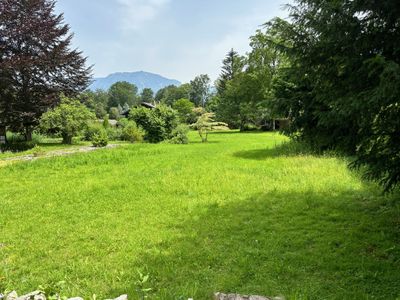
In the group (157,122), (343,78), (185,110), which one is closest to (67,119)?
(157,122)

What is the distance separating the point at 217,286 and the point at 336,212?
9.86 ft

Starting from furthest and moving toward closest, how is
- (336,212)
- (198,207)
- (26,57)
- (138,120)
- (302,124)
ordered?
1. (138,120)
2. (26,57)
3. (198,207)
4. (336,212)
5. (302,124)

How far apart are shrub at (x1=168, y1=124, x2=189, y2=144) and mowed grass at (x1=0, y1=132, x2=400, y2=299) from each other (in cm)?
1105

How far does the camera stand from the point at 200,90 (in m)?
75.6

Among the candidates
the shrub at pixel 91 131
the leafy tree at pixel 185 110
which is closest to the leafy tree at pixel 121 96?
the leafy tree at pixel 185 110

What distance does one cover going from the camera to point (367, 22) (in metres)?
3.11

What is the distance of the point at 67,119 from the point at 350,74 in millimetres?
18815

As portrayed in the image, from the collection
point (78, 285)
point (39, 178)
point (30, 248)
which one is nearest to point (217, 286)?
point (78, 285)

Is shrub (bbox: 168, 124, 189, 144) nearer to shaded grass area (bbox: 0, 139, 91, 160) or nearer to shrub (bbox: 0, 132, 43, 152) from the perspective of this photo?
shaded grass area (bbox: 0, 139, 91, 160)

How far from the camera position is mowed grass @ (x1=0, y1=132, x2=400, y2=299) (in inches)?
135

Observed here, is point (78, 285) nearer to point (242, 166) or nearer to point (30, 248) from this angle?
point (30, 248)

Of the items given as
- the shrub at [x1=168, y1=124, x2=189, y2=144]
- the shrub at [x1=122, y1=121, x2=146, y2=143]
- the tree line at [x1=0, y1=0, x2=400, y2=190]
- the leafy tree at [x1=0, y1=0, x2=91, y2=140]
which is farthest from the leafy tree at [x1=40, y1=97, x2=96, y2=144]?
the tree line at [x1=0, y1=0, x2=400, y2=190]

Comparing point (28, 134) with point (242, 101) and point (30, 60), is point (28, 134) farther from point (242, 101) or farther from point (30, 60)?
point (242, 101)

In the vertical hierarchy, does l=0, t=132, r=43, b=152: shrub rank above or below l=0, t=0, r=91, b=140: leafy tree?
below
